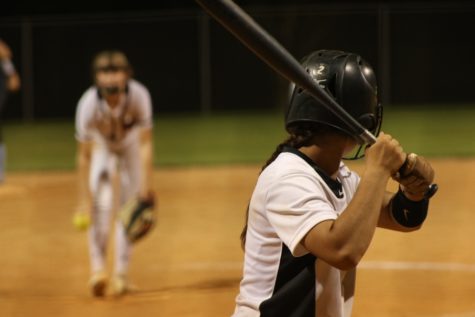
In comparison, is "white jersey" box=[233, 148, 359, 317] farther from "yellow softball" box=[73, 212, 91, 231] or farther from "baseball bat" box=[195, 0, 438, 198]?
"yellow softball" box=[73, 212, 91, 231]

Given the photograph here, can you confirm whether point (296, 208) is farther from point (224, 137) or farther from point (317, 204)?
point (224, 137)

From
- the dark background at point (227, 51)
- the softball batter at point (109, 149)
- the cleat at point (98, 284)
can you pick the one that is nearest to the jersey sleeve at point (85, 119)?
the softball batter at point (109, 149)

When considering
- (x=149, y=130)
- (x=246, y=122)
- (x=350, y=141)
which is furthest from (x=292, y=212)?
(x=246, y=122)

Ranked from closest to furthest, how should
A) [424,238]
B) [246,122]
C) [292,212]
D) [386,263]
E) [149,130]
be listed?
[292,212]
[149,130]
[386,263]
[424,238]
[246,122]

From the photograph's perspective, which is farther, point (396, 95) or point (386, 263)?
point (396, 95)

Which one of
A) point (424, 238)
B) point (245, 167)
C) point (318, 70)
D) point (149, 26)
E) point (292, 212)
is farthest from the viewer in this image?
point (149, 26)

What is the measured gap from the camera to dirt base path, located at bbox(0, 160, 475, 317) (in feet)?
23.7

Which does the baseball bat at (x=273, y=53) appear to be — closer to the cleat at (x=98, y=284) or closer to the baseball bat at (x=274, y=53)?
the baseball bat at (x=274, y=53)

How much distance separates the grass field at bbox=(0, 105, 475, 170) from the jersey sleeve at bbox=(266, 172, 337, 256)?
39.6ft

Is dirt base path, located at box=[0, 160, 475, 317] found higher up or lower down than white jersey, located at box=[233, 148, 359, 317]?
lower down

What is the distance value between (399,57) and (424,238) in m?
14.1

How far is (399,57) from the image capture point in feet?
75.9

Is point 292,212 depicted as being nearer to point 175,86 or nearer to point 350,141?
point 350,141

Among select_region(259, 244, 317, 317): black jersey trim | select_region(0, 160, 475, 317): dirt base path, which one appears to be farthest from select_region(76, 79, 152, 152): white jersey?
select_region(259, 244, 317, 317): black jersey trim
